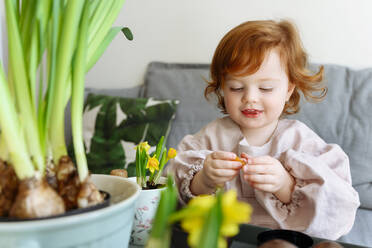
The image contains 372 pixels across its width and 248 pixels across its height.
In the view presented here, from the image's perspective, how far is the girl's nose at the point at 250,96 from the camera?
35.8 inches

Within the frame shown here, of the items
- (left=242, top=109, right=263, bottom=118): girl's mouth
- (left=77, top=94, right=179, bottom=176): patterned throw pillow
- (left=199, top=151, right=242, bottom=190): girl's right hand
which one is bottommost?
(left=77, top=94, right=179, bottom=176): patterned throw pillow

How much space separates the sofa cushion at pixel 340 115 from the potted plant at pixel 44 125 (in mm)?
1210

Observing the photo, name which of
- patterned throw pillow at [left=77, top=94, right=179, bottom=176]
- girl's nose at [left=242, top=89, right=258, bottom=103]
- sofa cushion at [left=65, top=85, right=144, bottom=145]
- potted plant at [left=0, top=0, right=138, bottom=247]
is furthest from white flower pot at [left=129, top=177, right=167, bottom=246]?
sofa cushion at [left=65, top=85, right=144, bottom=145]

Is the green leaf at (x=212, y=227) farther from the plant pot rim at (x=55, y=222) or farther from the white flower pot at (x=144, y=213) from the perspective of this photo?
the white flower pot at (x=144, y=213)

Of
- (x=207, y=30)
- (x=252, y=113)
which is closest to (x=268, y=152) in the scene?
(x=252, y=113)

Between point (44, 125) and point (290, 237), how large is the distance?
1.26ft

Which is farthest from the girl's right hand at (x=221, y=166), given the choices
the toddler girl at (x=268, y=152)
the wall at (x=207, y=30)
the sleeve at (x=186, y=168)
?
the wall at (x=207, y=30)

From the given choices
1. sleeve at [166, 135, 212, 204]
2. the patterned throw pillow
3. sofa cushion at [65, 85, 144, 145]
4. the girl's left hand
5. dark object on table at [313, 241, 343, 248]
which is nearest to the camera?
dark object on table at [313, 241, 343, 248]

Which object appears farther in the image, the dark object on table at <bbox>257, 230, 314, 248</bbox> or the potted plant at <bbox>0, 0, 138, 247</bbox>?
the dark object on table at <bbox>257, 230, 314, 248</bbox>

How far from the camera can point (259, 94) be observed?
93 cm

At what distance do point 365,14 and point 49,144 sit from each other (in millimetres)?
1692

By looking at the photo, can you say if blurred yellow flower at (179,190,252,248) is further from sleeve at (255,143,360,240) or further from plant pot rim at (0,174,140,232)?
sleeve at (255,143,360,240)

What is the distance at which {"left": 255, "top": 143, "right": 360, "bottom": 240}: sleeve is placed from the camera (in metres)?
0.78

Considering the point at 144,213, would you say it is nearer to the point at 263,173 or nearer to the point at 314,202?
the point at 263,173
